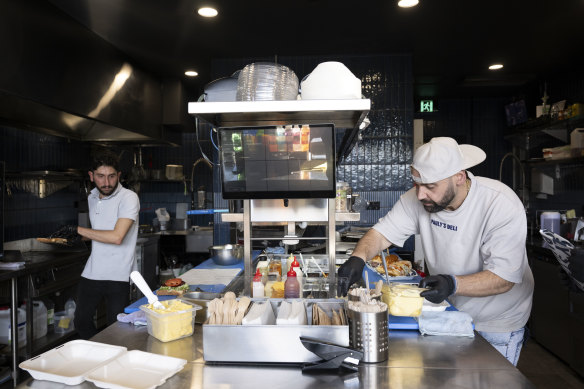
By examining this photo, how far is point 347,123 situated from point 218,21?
200 centimetres

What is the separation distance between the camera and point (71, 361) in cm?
149

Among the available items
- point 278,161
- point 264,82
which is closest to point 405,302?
point 278,161

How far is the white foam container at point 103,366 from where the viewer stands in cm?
133

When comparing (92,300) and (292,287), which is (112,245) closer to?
(92,300)

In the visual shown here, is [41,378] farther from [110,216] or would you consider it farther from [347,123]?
[110,216]

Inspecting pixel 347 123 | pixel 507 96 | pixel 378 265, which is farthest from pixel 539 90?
pixel 347 123

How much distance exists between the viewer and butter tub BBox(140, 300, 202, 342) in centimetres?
167

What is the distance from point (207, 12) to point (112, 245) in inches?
78.4

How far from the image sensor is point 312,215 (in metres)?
2.56

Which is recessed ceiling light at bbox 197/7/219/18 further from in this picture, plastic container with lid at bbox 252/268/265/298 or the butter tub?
the butter tub

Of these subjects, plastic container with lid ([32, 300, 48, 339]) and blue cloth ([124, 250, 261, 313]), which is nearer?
blue cloth ([124, 250, 261, 313])

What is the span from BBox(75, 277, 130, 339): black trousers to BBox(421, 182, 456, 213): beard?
2.37m

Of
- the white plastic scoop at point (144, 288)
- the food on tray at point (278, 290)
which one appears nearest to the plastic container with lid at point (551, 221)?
the food on tray at point (278, 290)

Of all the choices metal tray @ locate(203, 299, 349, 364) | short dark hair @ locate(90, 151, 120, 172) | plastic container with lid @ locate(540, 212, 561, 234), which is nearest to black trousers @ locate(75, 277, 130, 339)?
short dark hair @ locate(90, 151, 120, 172)
